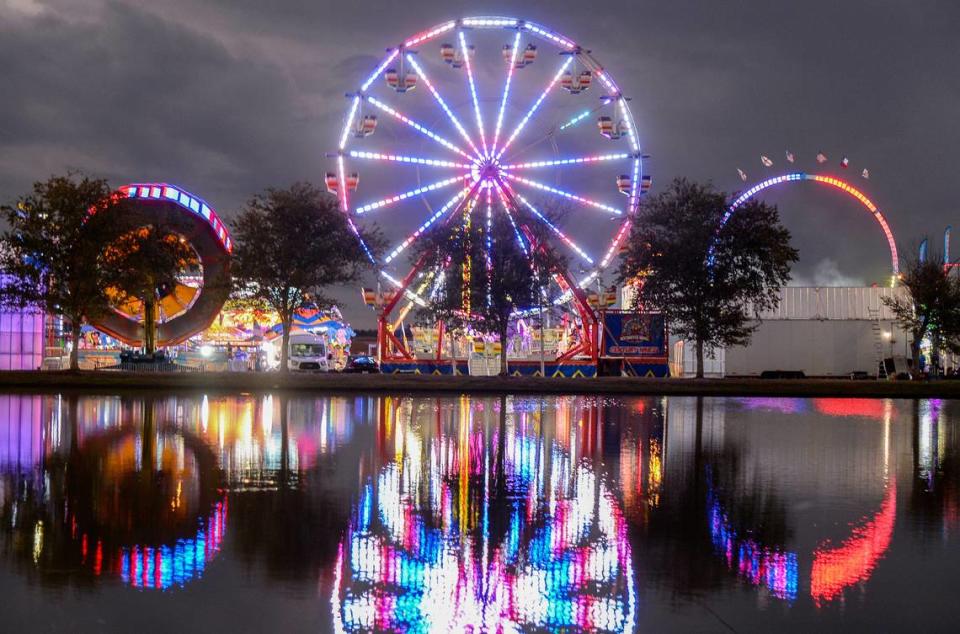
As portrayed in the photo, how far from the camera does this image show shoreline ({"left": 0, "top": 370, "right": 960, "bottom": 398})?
36.5 meters

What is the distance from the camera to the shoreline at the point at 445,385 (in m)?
36.5

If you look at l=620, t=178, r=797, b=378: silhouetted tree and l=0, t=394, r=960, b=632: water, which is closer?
l=0, t=394, r=960, b=632: water

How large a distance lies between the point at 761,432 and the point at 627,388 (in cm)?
1888

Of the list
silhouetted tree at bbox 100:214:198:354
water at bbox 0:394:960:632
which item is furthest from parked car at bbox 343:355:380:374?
water at bbox 0:394:960:632

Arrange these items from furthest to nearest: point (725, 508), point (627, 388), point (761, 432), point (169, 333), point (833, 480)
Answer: point (169, 333), point (627, 388), point (761, 432), point (833, 480), point (725, 508)

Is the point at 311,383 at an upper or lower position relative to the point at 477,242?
lower

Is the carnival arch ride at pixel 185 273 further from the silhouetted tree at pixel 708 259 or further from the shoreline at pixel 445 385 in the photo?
the silhouetted tree at pixel 708 259

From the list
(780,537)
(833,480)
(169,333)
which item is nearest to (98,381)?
(169,333)

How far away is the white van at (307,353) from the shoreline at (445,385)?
54.9 feet

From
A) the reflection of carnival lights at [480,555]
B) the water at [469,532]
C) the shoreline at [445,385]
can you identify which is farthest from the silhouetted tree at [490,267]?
the reflection of carnival lights at [480,555]

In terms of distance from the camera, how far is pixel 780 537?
9.17 m

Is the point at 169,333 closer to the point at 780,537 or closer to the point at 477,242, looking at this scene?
the point at 477,242

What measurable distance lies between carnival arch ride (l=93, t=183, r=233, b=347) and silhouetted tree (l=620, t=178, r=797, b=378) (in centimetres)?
2143

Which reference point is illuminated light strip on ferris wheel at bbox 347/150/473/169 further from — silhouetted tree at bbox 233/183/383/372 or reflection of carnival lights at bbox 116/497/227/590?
reflection of carnival lights at bbox 116/497/227/590
